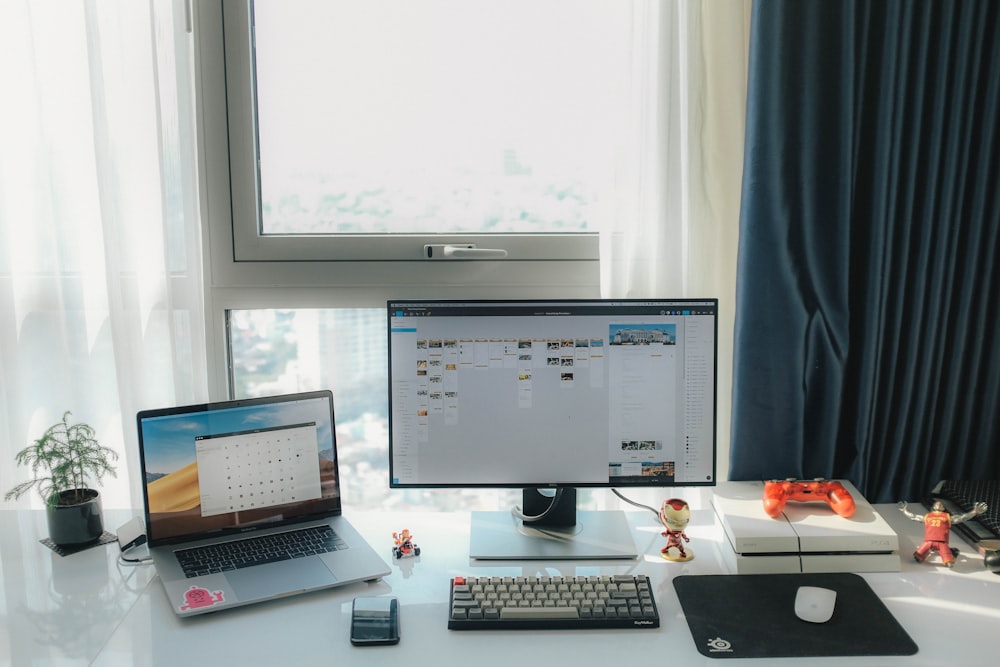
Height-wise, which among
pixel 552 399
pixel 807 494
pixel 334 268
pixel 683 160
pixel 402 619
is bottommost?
pixel 402 619

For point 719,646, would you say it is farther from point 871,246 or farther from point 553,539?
point 871,246

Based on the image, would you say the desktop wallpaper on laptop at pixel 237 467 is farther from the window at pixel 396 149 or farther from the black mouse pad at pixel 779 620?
the black mouse pad at pixel 779 620

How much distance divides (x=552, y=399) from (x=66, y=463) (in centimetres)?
91

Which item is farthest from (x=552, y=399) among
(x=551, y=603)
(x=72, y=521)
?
(x=72, y=521)

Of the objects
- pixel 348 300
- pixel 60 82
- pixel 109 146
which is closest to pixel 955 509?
pixel 348 300

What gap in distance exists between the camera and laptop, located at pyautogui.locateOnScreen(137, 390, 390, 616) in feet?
4.40

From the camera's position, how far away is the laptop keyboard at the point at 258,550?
1351 millimetres

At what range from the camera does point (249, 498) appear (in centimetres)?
145

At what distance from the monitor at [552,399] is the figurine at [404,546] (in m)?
0.09

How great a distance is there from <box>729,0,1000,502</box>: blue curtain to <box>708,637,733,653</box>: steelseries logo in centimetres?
52

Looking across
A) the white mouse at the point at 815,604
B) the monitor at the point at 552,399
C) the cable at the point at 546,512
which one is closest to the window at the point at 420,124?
the monitor at the point at 552,399

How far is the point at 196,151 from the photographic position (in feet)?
5.37

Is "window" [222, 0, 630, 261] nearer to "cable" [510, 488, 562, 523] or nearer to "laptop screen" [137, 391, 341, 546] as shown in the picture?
"laptop screen" [137, 391, 341, 546]

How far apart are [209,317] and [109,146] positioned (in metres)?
0.39
